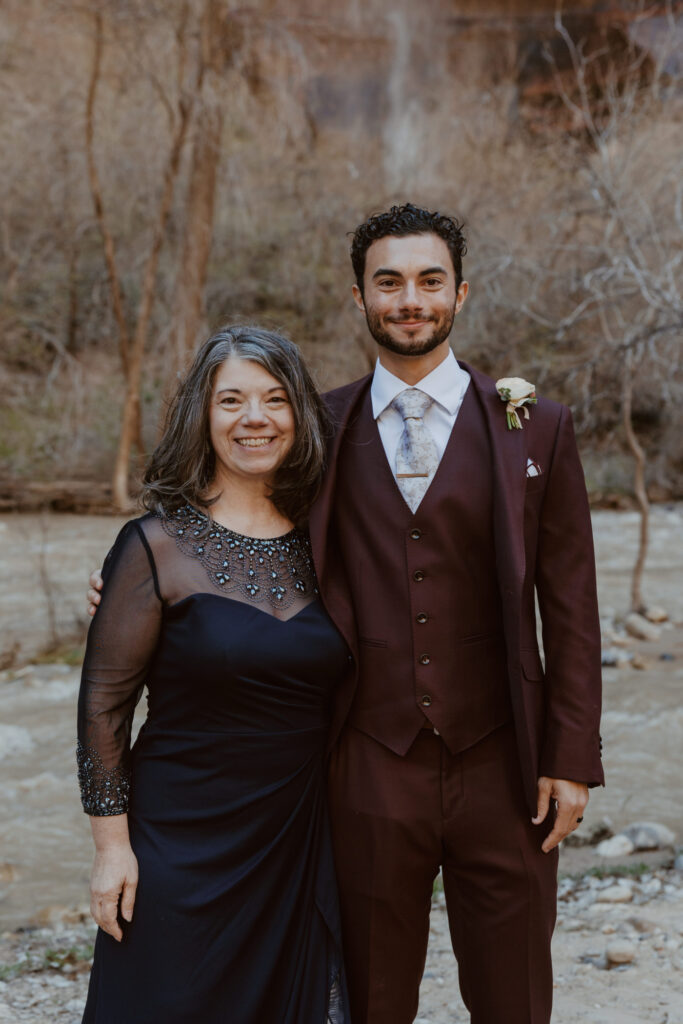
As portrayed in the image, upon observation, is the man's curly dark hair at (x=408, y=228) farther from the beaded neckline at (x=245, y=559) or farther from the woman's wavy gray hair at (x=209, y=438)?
the beaded neckline at (x=245, y=559)

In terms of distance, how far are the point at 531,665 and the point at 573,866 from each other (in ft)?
8.62

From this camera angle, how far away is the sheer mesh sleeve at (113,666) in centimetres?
215

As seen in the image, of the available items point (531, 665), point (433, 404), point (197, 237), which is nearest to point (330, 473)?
point (433, 404)

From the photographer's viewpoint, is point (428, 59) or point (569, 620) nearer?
point (569, 620)

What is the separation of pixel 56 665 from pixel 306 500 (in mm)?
5752

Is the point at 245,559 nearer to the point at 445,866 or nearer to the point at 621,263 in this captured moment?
the point at 445,866

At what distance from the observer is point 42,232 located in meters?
18.2

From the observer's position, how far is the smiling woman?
2.15 metres

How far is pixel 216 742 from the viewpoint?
2.19 metres

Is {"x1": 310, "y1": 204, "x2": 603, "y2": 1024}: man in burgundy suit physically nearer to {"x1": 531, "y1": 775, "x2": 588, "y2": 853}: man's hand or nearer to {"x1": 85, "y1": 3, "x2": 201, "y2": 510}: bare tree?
{"x1": 531, "y1": 775, "x2": 588, "y2": 853}: man's hand

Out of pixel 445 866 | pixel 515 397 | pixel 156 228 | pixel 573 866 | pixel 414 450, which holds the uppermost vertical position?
pixel 156 228

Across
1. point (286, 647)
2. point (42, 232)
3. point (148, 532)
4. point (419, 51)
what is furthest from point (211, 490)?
point (419, 51)

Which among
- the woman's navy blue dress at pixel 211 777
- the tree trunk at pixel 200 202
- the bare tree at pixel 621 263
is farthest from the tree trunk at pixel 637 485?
the woman's navy blue dress at pixel 211 777

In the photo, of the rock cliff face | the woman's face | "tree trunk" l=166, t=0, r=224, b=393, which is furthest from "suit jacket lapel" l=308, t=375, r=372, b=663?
the rock cliff face
